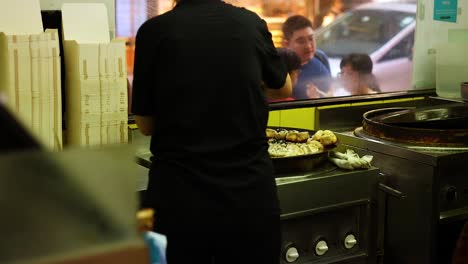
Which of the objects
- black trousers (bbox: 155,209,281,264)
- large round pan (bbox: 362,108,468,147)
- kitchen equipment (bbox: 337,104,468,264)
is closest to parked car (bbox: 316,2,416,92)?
large round pan (bbox: 362,108,468,147)

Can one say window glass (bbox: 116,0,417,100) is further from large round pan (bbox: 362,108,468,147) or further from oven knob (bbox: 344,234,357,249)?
oven knob (bbox: 344,234,357,249)

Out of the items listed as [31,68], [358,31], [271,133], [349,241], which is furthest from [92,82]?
[358,31]

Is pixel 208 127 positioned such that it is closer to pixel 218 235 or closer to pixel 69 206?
pixel 218 235

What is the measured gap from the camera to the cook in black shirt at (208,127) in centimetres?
184

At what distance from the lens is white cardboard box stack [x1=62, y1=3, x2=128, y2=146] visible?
2316 mm

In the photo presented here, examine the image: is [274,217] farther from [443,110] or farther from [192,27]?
[443,110]

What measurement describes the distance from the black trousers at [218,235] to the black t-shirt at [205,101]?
4cm

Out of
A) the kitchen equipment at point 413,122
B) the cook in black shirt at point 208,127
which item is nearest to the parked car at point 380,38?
the kitchen equipment at point 413,122

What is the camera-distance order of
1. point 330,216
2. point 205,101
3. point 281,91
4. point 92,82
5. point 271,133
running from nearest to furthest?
point 205,101 < point 281,91 < point 92,82 < point 330,216 < point 271,133

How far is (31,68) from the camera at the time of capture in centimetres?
224

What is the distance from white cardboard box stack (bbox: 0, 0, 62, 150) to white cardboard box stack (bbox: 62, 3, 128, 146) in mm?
62

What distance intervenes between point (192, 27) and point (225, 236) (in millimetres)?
630

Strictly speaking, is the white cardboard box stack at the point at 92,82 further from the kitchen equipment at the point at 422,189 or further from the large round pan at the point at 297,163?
the kitchen equipment at the point at 422,189

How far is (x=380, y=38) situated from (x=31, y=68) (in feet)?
7.06
